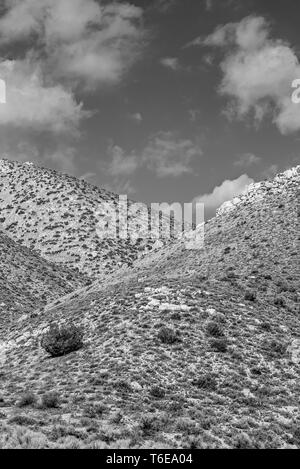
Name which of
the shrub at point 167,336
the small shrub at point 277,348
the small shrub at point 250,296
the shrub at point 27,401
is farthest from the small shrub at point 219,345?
the shrub at point 27,401

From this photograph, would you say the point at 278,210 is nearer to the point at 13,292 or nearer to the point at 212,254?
the point at 212,254

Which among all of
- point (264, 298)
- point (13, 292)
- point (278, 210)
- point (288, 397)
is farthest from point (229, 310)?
point (13, 292)

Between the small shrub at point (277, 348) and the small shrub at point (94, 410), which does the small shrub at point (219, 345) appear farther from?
the small shrub at point (94, 410)

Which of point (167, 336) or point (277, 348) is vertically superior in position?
point (167, 336)

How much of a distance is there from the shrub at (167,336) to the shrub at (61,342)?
18.4 ft

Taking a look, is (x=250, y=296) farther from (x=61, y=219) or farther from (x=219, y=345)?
(x=61, y=219)

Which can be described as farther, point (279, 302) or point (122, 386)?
point (279, 302)

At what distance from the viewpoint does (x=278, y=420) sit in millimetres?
21938

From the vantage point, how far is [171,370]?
86.1ft

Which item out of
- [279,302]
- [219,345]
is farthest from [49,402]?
[279,302]

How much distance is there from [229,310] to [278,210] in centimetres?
3494

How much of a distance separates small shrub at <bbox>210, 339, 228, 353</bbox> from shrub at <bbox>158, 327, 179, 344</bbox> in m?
2.51

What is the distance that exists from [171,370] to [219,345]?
468 centimetres

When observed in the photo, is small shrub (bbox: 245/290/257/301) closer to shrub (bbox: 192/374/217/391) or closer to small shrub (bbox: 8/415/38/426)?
shrub (bbox: 192/374/217/391)
